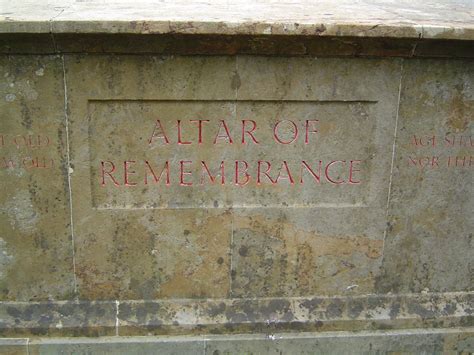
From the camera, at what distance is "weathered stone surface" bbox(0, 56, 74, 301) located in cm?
292

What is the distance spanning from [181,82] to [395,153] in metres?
1.28

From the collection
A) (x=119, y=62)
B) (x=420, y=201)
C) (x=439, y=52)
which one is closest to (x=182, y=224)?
(x=119, y=62)

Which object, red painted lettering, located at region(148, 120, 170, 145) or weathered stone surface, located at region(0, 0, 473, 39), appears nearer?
weathered stone surface, located at region(0, 0, 473, 39)

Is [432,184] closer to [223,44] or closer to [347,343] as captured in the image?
Answer: [347,343]

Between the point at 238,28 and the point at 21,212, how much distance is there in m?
1.59

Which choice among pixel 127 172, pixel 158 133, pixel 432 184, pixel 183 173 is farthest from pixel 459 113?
pixel 127 172

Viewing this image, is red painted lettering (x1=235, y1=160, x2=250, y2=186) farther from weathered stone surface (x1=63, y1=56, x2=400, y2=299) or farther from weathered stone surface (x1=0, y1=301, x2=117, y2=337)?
weathered stone surface (x1=0, y1=301, x2=117, y2=337)

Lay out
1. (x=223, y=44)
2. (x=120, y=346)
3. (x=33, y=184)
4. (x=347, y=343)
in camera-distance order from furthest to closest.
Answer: (x=347, y=343) → (x=120, y=346) → (x=33, y=184) → (x=223, y=44)

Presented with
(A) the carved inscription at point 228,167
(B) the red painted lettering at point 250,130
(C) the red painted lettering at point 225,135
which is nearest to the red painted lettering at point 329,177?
(A) the carved inscription at point 228,167

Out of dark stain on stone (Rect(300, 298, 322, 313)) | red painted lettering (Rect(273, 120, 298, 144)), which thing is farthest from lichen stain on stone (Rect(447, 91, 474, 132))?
dark stain on stone (Rect(300, 298, 322, 313))

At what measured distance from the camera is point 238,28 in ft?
9.00

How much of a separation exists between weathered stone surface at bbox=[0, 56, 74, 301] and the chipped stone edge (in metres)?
0.21

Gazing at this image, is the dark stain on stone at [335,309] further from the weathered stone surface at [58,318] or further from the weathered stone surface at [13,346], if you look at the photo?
the weathered stone surface at [13,346]

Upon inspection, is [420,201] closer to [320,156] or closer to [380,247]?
[380,247]
